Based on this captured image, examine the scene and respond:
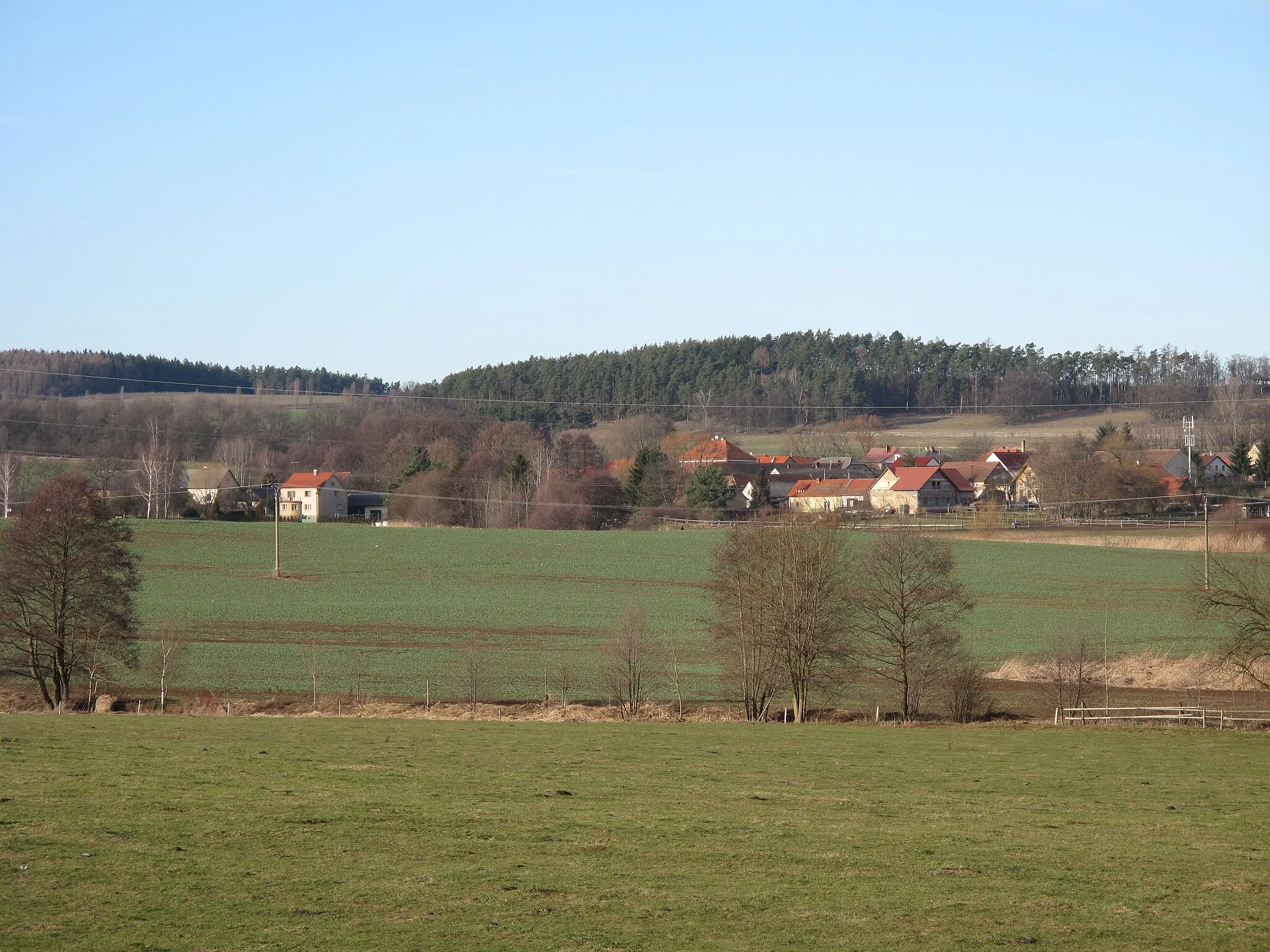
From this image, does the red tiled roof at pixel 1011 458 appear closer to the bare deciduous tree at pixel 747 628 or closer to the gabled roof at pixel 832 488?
the gabled roof at pixel 832 488

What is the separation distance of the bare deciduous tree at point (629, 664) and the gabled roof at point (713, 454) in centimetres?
9223

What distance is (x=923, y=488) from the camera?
132125mm

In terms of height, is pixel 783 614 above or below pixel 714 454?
below

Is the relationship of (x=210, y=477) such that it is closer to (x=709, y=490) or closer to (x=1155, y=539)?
(x=709, y=490)

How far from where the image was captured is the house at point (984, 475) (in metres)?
130

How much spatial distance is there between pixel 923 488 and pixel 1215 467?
33.2m

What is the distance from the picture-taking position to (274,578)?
72.6 meters

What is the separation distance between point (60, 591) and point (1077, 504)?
8506cm

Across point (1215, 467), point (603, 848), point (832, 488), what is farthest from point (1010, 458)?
point (603, 848)

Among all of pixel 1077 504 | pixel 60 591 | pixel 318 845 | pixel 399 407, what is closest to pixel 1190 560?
pixel 1077 504

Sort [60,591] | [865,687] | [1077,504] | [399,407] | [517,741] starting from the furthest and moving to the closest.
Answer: [399,407], [1077,504], [865,687], [60,591], [517,741]

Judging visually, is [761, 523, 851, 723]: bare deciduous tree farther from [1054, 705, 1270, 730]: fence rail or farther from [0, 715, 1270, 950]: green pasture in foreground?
[0, 715, 1270, 950]: green pasture in foreground

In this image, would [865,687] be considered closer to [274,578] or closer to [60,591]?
[60,591]

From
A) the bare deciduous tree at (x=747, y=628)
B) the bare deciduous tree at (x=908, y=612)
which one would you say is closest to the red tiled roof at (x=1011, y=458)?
the bare deciduous tree at (x=908, y=612)
